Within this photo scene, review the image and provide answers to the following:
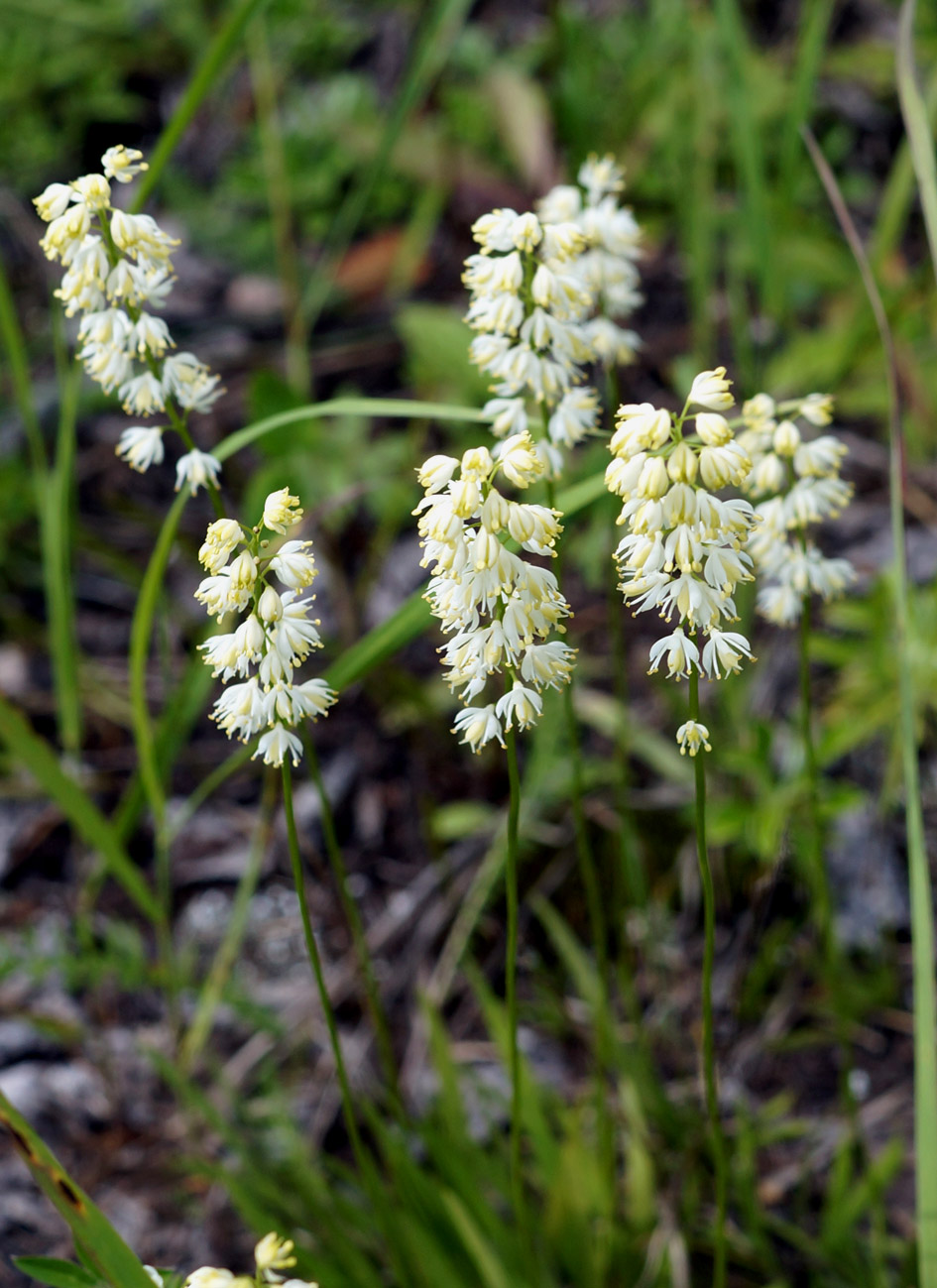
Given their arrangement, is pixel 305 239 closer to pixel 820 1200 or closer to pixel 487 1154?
pixel 487 1154

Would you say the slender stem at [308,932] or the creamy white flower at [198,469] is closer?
the slender stem at [308,932]

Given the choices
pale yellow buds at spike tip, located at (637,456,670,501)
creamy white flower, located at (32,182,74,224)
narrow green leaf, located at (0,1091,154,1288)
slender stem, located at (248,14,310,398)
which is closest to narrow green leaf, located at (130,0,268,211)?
creamy white flower, located at (32,182,74,224)

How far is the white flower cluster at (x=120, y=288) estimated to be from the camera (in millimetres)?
1956

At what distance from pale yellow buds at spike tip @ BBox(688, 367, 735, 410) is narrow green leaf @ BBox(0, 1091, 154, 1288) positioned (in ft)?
4.84

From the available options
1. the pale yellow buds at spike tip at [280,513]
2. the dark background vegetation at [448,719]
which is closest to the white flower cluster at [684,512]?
the pale yellow buds at spike tip at [280,513]

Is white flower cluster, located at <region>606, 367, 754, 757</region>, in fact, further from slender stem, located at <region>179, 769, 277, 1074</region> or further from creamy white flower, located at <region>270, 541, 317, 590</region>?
slender stem, located at <region>179, 769, 277, 1074</region>

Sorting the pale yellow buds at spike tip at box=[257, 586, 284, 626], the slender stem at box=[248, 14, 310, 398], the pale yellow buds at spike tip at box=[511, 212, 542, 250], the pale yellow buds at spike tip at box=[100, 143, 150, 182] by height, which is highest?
the slender stem at box=[248, 14, 310, 398]

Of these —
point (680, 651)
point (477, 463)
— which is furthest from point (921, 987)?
point (477, 463)

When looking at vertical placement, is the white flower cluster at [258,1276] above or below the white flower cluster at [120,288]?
below

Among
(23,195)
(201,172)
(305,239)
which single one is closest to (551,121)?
(305,239)

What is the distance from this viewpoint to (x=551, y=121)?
5.87 metres

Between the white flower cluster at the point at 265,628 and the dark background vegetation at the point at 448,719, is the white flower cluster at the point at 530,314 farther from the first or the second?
the dark background vegetation at the point at 448,719

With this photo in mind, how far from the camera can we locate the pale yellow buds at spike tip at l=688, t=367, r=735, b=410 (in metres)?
1.59

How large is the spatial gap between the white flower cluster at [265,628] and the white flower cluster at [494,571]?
0.20 m
